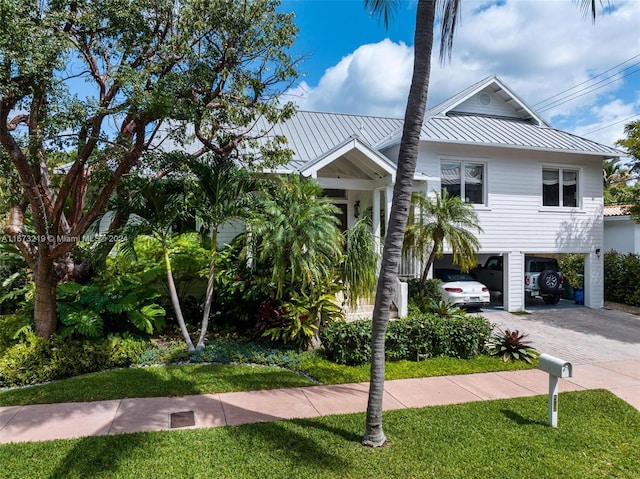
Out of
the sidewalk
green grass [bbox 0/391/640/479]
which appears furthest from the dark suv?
green grass [bbox 0/391/640/479]

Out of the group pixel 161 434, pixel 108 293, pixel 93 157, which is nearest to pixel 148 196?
pixel 93 157

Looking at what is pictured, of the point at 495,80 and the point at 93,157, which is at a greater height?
the point at 495,80

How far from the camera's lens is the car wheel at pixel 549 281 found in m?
13.6

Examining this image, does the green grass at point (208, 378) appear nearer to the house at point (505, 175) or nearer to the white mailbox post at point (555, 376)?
the white mailbox post at point (555, 376)

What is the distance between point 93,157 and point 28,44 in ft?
7.17

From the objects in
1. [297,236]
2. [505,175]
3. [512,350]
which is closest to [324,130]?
[505,175]

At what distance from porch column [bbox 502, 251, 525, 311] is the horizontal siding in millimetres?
347

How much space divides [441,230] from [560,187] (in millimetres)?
6356

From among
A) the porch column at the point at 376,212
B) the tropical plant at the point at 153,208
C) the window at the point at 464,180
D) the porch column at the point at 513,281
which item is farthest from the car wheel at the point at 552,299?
the tropical plant at the point at 153,208

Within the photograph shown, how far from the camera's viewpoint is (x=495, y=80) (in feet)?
47.3

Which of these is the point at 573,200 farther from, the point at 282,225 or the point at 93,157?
the point at 93,157

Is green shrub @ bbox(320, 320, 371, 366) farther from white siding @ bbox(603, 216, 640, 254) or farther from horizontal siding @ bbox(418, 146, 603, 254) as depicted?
white siding @ bbox(603, 216, 640, 254)

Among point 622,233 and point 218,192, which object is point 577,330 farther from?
point 218,192

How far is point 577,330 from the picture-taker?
1095 centimetres
